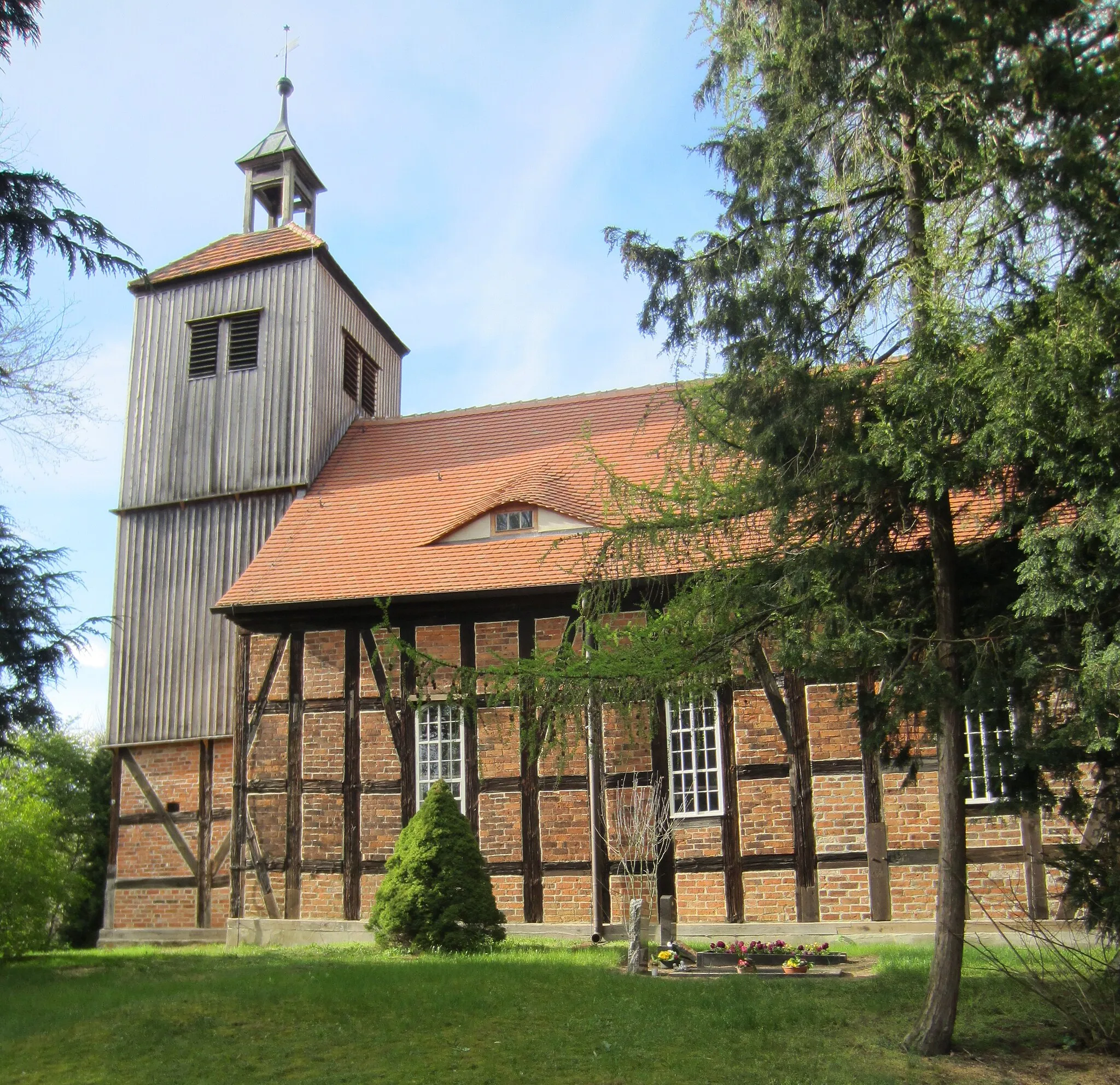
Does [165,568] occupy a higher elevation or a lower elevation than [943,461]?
higher

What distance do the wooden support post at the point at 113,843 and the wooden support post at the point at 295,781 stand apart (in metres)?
4.19

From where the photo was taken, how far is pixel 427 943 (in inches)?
506

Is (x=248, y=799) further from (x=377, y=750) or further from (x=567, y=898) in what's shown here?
(x=567, y=898)

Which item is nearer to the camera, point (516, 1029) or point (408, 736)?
point (516, 1029)

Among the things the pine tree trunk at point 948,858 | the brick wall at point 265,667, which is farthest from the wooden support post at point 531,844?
the pine tree trunk at point 948,858

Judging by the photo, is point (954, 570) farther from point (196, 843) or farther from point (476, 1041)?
point (196, 843)

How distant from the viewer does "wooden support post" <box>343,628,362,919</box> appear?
15.4 m

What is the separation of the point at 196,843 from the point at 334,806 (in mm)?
3639

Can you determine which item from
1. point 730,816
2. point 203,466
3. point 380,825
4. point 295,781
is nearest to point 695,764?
point 730,816

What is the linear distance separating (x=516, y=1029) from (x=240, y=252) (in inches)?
632

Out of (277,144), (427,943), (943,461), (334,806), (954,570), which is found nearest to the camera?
(943,461)

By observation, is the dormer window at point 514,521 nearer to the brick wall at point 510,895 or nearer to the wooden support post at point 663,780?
the wooden support post at point 663,780

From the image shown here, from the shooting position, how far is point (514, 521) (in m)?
16.8

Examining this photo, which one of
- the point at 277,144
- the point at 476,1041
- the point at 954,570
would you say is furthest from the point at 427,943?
the point at 277,144
